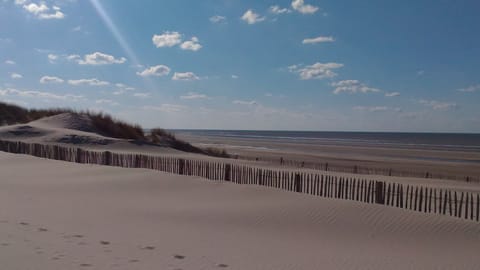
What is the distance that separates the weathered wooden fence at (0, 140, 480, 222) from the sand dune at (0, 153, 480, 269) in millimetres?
797

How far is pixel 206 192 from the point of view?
1205 centimetres

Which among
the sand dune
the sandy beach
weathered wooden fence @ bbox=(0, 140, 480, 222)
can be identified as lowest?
the sandy beach

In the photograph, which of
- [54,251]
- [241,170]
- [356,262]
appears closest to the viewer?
[54,251]

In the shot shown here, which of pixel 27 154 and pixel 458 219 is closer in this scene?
pixel 458 219

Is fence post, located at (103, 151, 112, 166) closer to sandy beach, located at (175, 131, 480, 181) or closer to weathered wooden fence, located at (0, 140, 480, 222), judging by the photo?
weathered wooden fence, located at (0, 140, 480, 222)

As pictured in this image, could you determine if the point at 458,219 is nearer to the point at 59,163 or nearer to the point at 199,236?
the point at 199,236

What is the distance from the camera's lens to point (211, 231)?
27.6ft

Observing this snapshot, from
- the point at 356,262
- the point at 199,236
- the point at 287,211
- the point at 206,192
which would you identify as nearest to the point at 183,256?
the point at 199,236

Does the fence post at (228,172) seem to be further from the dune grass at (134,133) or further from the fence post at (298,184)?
the dune grass at (134,133)

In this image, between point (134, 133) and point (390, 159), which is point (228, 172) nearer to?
point (134, 133)

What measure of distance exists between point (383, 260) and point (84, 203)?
6992 millimetres

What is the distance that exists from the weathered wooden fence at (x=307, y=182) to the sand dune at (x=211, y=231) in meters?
0.80

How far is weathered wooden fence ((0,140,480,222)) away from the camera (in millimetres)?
10336

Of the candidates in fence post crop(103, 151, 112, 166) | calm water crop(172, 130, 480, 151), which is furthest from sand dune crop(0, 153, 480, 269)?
calm water crop(172, 130, 480, 151)
